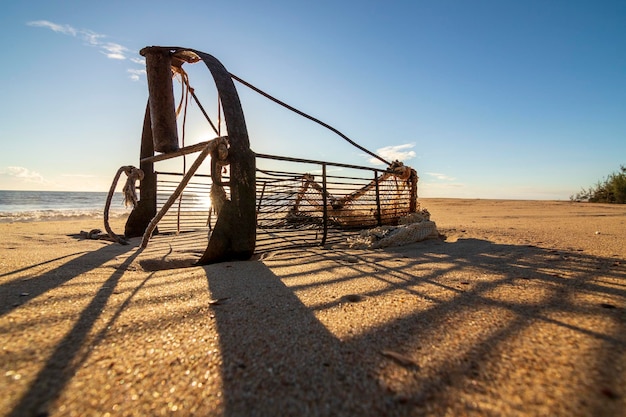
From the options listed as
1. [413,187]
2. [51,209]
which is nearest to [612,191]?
[413,187]

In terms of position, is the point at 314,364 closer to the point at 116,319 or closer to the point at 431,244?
the point at 116,319

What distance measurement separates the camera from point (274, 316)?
1364 mm

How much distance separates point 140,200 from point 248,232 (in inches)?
120

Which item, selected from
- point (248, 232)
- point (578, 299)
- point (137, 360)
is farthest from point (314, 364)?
point (248, 232)

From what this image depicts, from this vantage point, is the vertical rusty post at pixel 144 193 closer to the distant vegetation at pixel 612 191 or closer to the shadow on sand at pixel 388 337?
the shadow on sand at pixel 388 337

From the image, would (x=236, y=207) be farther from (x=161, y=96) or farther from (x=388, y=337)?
(x=161, y=96)

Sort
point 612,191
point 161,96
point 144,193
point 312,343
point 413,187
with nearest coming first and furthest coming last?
point 312,343 < point 161,96 < point 144,193 < point 413,187 < point 612,191

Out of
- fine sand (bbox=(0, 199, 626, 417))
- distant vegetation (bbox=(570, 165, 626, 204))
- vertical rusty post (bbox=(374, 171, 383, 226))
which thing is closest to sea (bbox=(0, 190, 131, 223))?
fine sand (bbox=(0, 199, 626, 417))

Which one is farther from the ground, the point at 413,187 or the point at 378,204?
the point at 413,187

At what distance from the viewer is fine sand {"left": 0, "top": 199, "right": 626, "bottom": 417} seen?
78 cm

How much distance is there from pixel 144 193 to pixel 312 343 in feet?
14.9

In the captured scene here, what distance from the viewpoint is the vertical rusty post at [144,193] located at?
457 cm

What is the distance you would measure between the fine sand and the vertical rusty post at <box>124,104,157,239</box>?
2459 mm

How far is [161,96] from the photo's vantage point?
135 inches
